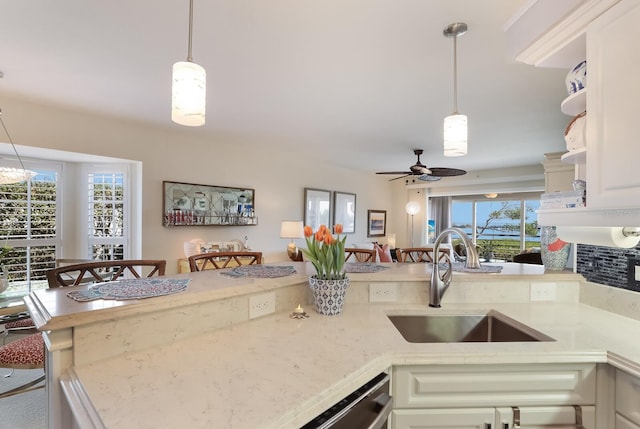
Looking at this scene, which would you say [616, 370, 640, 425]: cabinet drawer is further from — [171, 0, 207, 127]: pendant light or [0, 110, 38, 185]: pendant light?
[0, 110, 38, 185]: pendant light

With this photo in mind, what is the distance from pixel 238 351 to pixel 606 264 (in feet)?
5.99

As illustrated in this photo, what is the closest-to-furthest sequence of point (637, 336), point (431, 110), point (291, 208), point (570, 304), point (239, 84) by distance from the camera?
point (637, 336)
point (570, 304)
point (239, 84)
point (431, 110)
point (291, 208)

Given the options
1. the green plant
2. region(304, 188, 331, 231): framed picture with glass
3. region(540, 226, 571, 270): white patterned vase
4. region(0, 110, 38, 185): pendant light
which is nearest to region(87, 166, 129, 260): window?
region(0, 110, 38, 185): pendant light

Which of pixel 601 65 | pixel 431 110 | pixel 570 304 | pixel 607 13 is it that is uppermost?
pixel 431 110

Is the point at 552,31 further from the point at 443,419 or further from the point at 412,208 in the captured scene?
the point at 412,208

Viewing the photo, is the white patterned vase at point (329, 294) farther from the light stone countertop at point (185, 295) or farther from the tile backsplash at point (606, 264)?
the tile backsplash at point (606, 264)

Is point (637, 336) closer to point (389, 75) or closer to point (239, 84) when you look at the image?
point (389, 75)

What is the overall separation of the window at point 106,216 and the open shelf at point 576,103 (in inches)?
174

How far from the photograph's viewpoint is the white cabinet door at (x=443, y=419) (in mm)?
1047

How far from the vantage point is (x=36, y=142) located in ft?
10.2

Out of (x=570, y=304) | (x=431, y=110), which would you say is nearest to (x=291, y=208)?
(x=431, y=110)

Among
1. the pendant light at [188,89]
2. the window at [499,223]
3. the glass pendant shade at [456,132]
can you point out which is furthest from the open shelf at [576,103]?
the window at [499,223]

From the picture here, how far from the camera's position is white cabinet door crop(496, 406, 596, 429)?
1.07m

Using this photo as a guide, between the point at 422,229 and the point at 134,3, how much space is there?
23.0ft
